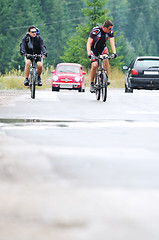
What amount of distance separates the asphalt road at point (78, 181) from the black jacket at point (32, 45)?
5.95 meters

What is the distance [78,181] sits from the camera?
193 inches

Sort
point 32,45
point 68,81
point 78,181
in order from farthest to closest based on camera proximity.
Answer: point 68,81, point 32,45, point 78,181

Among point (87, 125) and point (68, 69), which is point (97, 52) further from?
point (68, 69)

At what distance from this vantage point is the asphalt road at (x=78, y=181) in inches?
141

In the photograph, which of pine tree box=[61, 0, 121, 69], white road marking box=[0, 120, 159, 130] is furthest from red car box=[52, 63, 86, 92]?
pine tree box=[61, 0, 121, 69]

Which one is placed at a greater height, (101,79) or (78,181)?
(101,79)

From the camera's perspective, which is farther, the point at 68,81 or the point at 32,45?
the point at 68,81

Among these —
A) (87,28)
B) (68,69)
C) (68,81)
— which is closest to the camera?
(68,81)

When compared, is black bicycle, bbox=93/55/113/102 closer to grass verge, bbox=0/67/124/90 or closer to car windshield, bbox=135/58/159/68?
car windshield, bbox=135/58/159/68

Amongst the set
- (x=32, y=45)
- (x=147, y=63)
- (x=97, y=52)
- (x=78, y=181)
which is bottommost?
(x=78, y=181)

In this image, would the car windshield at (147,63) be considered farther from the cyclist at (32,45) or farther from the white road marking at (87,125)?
the white road marking at (87,125)

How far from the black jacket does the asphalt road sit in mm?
5948

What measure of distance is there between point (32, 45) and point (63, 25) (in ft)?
292

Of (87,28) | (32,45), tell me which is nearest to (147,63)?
(32,45)
